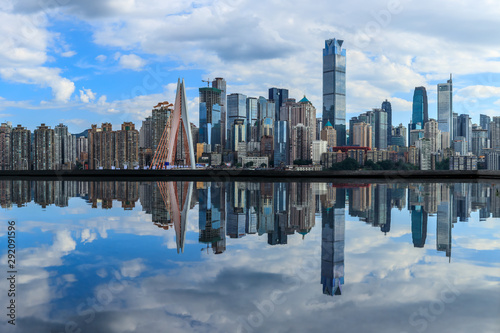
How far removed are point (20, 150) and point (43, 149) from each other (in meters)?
4.48

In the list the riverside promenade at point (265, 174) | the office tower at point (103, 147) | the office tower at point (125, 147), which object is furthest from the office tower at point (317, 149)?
the office tower at point (103, 147)

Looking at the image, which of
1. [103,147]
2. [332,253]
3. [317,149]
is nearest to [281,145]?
[317,149]

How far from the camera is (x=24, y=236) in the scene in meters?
8.47

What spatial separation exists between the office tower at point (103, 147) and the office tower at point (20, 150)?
1150 centimetres

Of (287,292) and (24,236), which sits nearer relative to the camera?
(287,292)

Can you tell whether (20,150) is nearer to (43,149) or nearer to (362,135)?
(43,149)

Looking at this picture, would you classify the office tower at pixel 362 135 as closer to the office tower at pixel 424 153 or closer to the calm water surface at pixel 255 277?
the office tower at pixel 424 153

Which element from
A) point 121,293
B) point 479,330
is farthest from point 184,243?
point 479,330

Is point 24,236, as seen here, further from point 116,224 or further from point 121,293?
point 121,293

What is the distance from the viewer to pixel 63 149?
279 ft

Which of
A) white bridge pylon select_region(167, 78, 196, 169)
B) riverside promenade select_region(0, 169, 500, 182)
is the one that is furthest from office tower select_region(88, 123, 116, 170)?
white bridge pylon select_region(167, 78, 196, 169)

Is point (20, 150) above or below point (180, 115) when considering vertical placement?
below

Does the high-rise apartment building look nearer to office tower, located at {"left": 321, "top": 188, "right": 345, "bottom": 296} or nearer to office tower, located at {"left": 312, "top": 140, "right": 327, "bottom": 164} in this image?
office tower, located at {"left": 312, "top": 140, "right": 327, "bottom": 164}

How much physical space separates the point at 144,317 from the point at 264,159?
101 meters
